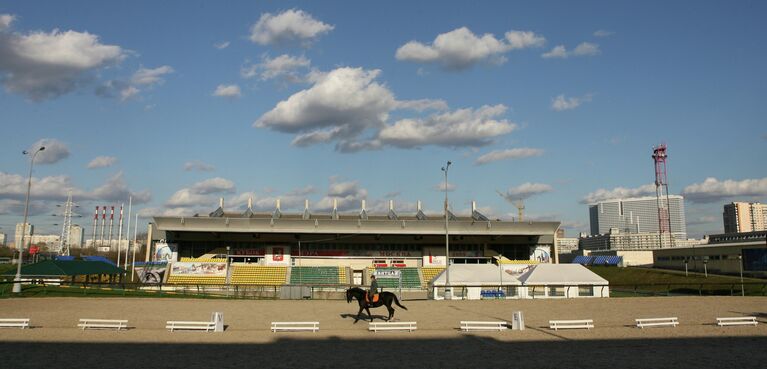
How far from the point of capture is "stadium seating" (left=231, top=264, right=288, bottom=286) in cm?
6500

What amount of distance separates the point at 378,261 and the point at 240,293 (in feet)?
106

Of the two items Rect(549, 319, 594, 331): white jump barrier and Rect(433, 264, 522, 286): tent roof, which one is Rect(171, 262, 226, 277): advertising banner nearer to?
Rect(433, 264, 522, 286): tent roof

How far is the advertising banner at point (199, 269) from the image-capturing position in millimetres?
63875

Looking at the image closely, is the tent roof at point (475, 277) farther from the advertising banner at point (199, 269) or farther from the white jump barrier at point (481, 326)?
the advertising banner at point (199, 269)

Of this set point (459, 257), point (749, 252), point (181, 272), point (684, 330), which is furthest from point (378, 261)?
point (684, 330)

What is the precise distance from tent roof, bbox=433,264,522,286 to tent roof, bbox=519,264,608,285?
1.38 m

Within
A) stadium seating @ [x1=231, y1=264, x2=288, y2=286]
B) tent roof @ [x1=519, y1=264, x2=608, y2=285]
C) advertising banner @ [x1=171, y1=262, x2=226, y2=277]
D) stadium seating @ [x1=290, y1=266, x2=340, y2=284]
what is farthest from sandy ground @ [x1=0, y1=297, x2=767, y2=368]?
stadium seating @ [x1=290, y1=266, x2=340, y2=284]

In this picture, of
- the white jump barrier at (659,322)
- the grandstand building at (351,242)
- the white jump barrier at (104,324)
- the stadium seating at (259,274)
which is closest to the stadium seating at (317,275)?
the grandstand building at (351,242)

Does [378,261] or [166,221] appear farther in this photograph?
[378,261]

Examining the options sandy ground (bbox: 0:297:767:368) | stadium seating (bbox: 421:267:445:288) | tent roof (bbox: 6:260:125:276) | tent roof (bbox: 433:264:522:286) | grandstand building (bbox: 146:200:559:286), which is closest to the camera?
sandy ground (bbox: 0:297:767:368)

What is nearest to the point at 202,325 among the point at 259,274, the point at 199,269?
the point at 199,269

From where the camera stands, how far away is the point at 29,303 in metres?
33.0

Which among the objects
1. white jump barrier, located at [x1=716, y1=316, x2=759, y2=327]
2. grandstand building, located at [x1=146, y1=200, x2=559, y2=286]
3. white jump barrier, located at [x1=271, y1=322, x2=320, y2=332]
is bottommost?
white jump barrier, located at [x1=271, y1=322, x2=320, y2=332]

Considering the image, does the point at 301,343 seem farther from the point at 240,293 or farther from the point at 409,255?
the point at 409,255
